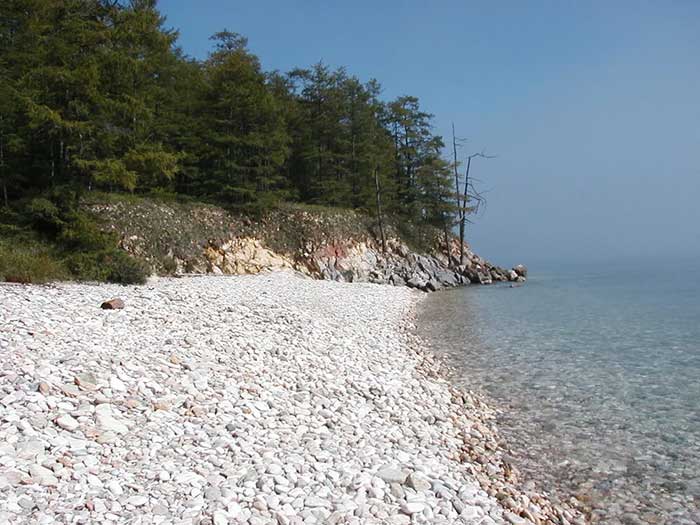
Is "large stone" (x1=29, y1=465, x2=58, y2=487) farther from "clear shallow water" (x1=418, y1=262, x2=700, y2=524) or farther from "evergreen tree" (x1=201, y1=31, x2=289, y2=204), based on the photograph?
"evergreen tree" (x1=201, y1=31, x2=289, y2=204)

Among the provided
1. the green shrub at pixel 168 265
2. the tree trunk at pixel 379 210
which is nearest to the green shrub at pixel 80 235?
the green shrub at pixel 168 265

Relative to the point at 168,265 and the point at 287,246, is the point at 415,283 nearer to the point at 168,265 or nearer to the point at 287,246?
the point at 287,246

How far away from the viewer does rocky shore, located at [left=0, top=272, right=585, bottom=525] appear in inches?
166

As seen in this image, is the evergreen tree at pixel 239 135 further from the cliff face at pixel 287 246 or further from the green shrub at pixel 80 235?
the green shrub at pixel 80 235

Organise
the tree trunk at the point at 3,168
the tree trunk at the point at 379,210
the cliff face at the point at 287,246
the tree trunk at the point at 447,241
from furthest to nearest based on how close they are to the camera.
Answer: the tree trunk at the point at 447,241, the tree trunk at the point at 379,210, the cliff face at the point at 287,246, the tree trunk at the point at 3,168

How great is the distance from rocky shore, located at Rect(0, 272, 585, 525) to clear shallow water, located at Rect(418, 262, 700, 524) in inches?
24.7

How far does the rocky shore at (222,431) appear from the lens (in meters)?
4.21

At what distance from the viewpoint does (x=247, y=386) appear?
23.8 feet

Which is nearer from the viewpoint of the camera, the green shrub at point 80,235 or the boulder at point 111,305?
the boulder at point 111,305

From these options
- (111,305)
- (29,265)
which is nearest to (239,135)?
(29,265)

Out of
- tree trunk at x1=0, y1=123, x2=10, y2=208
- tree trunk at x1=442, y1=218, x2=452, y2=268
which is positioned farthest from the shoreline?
tree trunk at x1=442, y1=218, x2=452, y2=268

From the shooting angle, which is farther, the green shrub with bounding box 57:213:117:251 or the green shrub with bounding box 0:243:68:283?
the green shrub with bounding box 57:213:117:251

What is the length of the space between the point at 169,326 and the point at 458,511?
23.7ft

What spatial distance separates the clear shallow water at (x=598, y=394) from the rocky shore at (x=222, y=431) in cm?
63
